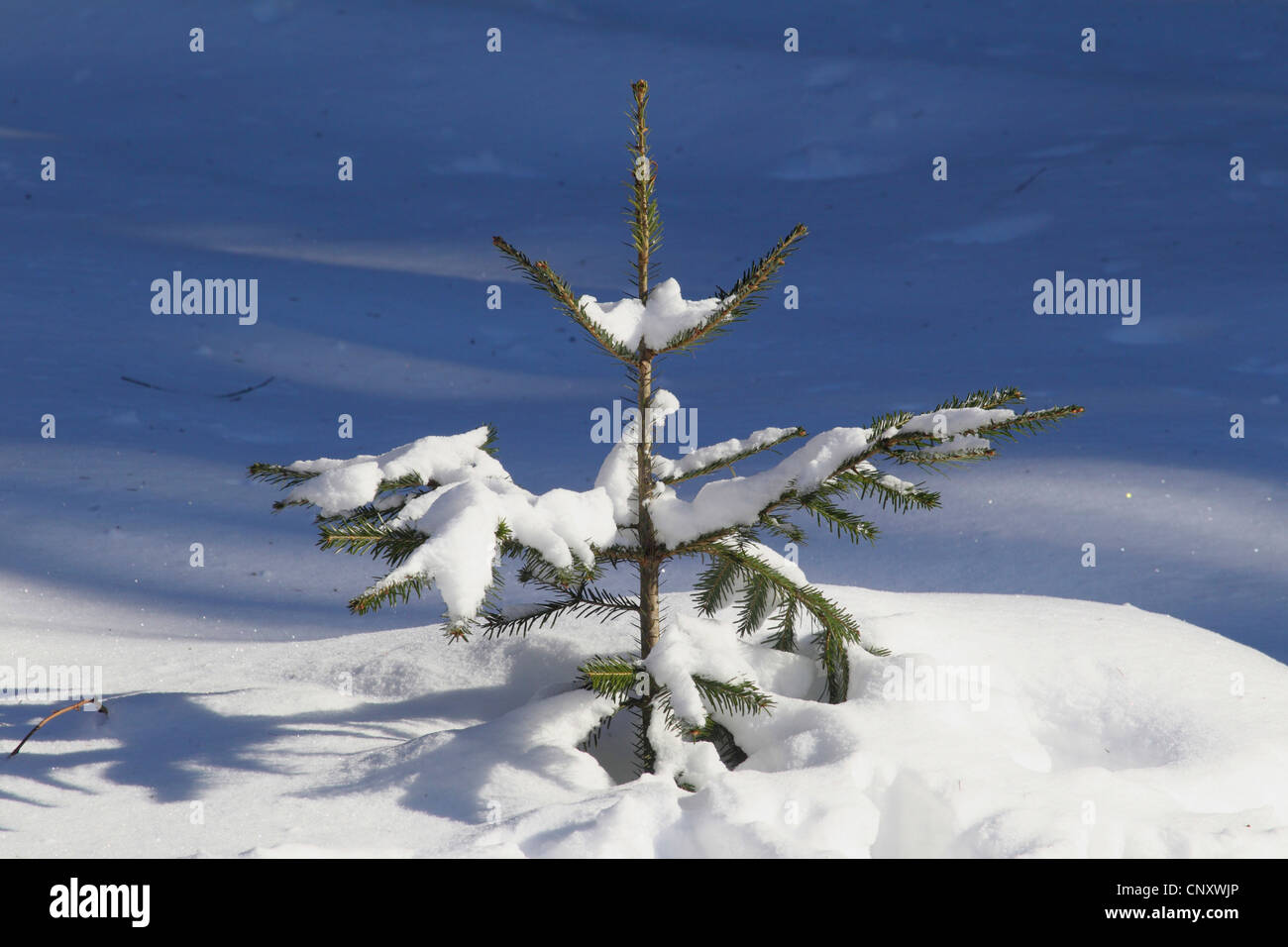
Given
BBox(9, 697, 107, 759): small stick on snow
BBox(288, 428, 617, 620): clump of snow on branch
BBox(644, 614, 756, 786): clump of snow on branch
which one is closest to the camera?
BBox(288, 428, 617, 620): clump of snow on branch

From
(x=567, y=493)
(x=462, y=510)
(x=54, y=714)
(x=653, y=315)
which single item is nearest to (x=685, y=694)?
(x=567, y=493)

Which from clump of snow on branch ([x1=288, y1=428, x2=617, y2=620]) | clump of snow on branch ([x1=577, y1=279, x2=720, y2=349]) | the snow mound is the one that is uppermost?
clump of snow on branch ([x1=577, y1=279, x2=720, y2=349])

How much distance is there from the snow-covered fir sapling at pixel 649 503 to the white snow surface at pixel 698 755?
79 millimetres

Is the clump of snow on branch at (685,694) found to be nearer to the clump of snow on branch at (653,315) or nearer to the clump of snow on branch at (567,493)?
the clump of snow on branch at (567,493)

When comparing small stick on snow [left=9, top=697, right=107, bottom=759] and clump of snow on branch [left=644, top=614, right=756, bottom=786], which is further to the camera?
small stick on snow [left=9, top=697, right=107, bottom=759]

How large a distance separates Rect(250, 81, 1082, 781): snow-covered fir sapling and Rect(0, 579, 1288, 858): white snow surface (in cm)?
8

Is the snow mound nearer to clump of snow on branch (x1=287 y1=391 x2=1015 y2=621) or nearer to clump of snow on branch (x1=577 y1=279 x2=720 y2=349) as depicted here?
clump of snow on branch (x1=287 y1=391 x2=1015 y2=621)

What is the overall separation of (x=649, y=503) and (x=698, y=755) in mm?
533

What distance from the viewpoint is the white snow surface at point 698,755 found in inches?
77.7

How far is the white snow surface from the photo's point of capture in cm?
197

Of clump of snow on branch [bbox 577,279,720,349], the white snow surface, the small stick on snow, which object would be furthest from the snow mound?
the small stick on snow

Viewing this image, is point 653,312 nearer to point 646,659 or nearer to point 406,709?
point 646,659

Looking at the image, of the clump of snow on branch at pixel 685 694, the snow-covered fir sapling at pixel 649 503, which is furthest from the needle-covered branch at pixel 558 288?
the clump of snow on branch at pixel 685 694

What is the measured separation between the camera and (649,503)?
7.90ft
